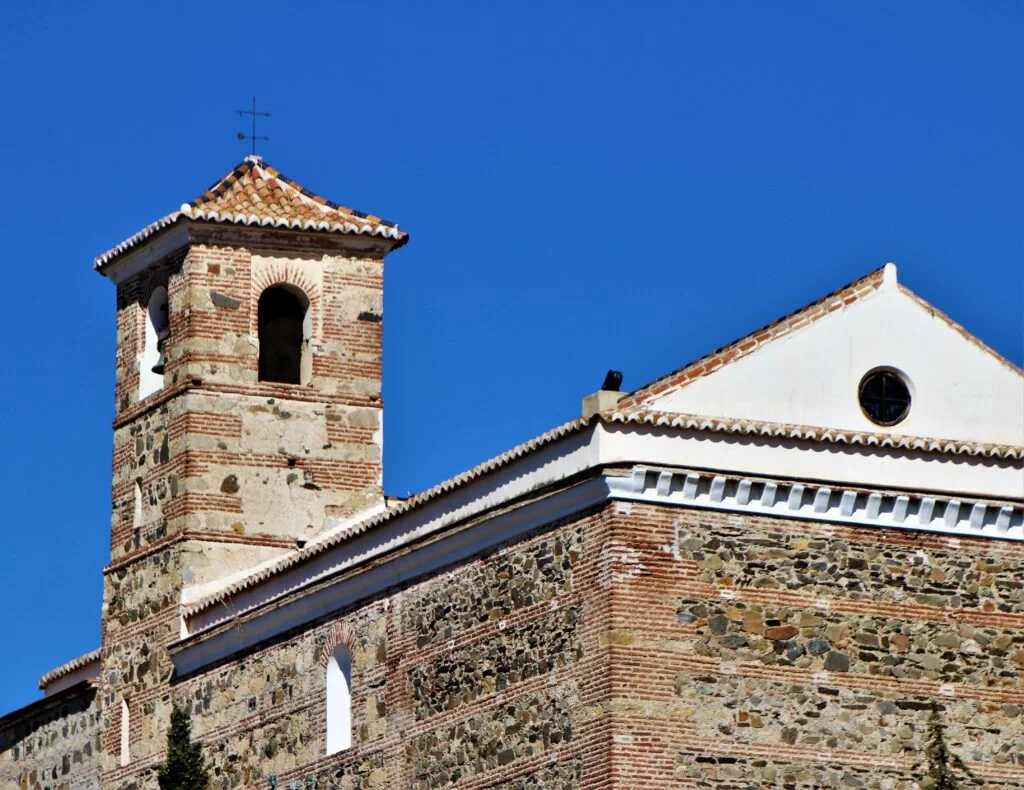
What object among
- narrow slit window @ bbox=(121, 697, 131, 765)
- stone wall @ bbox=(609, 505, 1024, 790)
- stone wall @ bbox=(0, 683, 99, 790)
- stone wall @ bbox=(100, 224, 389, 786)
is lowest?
stone wall @ bbox=(609, 505, 1024, 790)

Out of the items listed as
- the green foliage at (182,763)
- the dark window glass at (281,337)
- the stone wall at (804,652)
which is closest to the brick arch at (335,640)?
the green foliage at (182,763)

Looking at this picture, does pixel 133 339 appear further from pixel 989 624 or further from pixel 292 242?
pixel 989 624

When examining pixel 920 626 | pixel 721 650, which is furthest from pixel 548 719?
pixel 920 626

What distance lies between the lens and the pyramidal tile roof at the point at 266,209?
39219mm

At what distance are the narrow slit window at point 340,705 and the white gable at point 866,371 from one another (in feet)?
18.9

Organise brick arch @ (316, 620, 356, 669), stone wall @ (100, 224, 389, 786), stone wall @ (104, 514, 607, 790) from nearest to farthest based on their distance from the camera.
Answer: stone wall @ (104, 514, 607, 790) → brick arch @ (316, 620, 356, 669) → stone wall @ (100, 224, 389, 786)

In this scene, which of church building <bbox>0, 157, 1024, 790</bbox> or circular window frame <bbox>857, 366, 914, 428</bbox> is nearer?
church building <bbox>0, 157, 1024, 790</bbox>

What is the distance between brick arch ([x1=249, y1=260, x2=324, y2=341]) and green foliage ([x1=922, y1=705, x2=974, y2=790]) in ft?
36.2

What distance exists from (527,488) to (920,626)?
414 cm

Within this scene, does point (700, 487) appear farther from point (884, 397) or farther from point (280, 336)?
point (280, 336)

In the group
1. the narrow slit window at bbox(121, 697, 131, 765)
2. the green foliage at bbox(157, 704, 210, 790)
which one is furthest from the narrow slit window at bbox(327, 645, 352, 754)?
the narrow slit window at bbox(121, 697, 131, 765)

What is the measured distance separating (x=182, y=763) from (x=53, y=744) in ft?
15.1

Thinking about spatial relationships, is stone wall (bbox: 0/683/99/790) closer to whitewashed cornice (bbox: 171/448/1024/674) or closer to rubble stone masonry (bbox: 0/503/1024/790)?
whitewashed cornice (bbox: 171/448/1024/674)

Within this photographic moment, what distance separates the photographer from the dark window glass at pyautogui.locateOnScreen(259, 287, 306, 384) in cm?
4025
